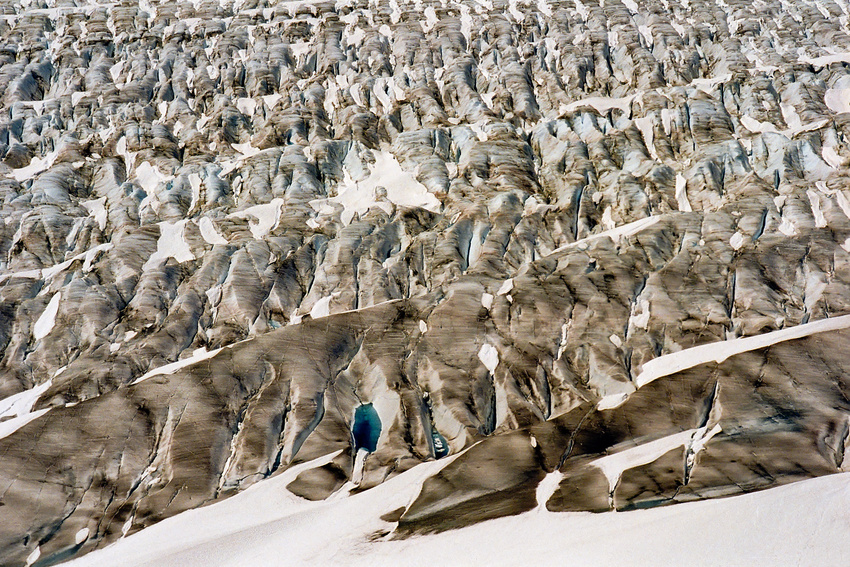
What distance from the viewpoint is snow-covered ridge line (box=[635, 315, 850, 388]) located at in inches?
1133

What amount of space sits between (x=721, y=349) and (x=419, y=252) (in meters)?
17.8

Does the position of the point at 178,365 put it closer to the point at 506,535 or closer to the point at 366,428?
the point at 366,428

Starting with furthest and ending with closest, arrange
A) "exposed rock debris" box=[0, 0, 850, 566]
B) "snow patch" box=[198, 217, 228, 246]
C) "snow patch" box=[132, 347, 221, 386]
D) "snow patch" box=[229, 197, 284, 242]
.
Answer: "snow patch" box=[229, 197, 284, 242] → "snow patch" box=[198, 217, 228, 246] → "snow patch" box=[132, 347, 221, 386] → "exposed rock debris" box=[0, 0, 850, 566]

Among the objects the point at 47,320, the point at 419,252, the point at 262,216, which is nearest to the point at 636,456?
the point at 419,252

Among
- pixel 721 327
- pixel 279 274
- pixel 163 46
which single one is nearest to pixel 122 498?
pixel 279 274

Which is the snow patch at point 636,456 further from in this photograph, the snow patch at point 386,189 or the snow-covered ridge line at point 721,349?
the snow patch at point 386,189

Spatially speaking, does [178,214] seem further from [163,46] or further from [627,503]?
[627,503]

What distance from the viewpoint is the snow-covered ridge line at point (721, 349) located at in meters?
28.8

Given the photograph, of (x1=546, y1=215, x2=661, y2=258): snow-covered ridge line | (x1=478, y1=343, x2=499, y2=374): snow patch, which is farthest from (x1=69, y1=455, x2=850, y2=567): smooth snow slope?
(x1=546, y1=215, x2=661, y2=258): snow-covered ridge line

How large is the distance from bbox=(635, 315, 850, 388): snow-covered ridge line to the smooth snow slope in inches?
314

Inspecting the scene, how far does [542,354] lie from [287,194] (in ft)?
72.1

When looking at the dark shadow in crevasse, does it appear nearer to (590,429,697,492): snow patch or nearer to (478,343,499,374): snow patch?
(478,343,499,374): snow patch

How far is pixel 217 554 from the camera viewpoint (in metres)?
23.0

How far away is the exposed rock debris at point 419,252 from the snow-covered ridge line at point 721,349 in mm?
557
